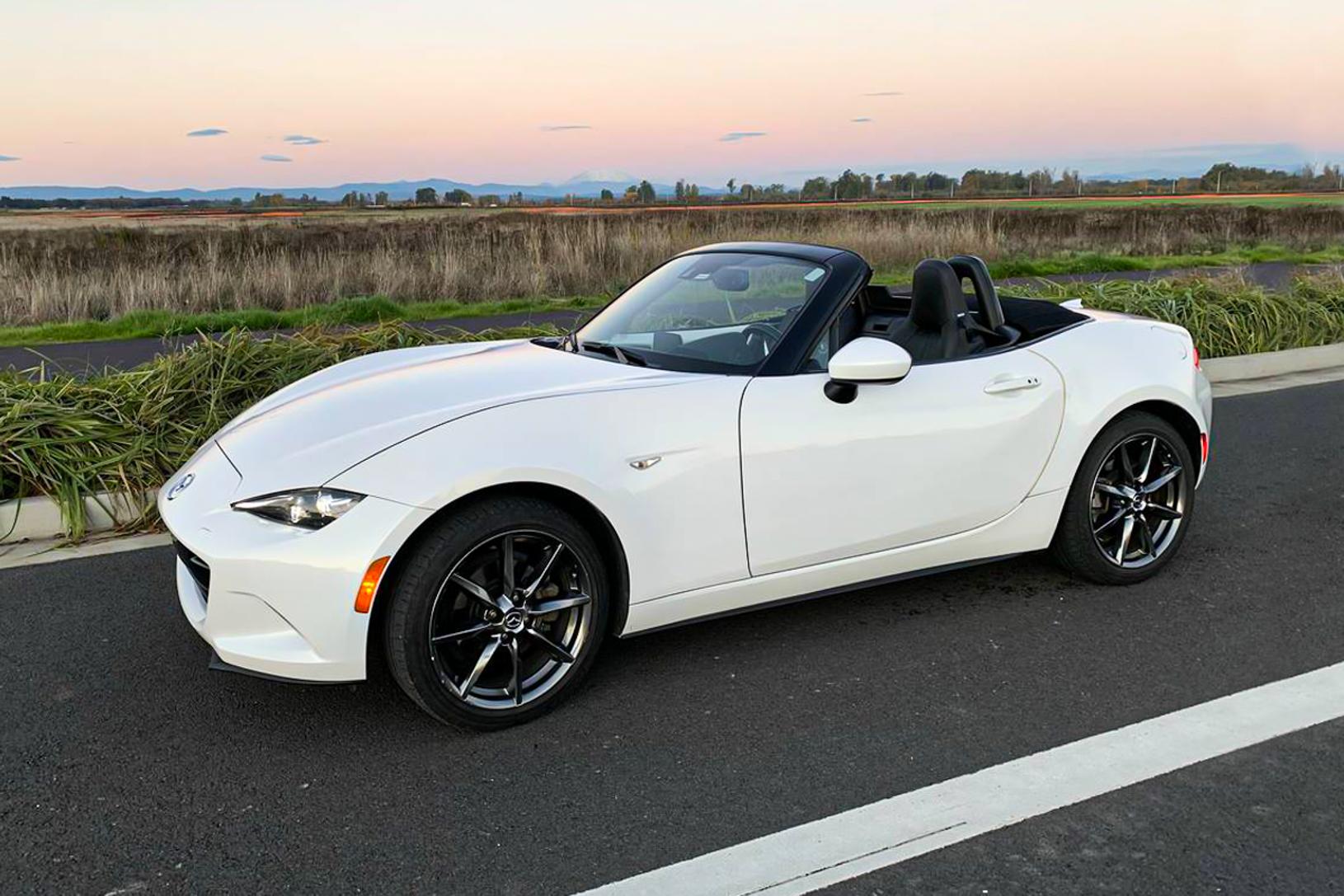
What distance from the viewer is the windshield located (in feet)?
13.4

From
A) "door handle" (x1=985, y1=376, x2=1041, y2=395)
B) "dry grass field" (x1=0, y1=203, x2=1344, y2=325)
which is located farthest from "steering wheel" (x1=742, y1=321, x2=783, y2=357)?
"dry grass field" (x1=0, y1=203, x2=1344, y2=325)

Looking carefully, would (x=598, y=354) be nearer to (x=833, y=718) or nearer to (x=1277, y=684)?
(x=833, y=718)

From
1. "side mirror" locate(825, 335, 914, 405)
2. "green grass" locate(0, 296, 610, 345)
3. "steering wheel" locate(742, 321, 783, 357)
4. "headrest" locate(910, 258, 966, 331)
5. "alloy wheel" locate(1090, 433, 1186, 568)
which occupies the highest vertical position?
"headrest" locate(910, 258, 966, 331)

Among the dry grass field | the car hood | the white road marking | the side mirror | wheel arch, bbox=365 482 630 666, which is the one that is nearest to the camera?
the white road marking

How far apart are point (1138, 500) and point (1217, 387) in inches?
216

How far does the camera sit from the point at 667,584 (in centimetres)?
365

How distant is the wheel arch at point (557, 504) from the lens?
3.26 metres

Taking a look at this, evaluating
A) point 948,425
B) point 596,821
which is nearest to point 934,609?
point 948,425

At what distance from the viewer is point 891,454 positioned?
13.0 feet

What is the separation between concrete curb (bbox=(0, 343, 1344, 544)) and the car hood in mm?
1844

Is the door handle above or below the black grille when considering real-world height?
above

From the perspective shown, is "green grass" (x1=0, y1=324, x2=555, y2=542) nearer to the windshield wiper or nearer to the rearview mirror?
the windshield wiper

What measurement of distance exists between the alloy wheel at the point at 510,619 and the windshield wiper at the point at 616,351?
3.07 feet

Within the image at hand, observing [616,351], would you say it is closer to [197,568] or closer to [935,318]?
[935,318]
